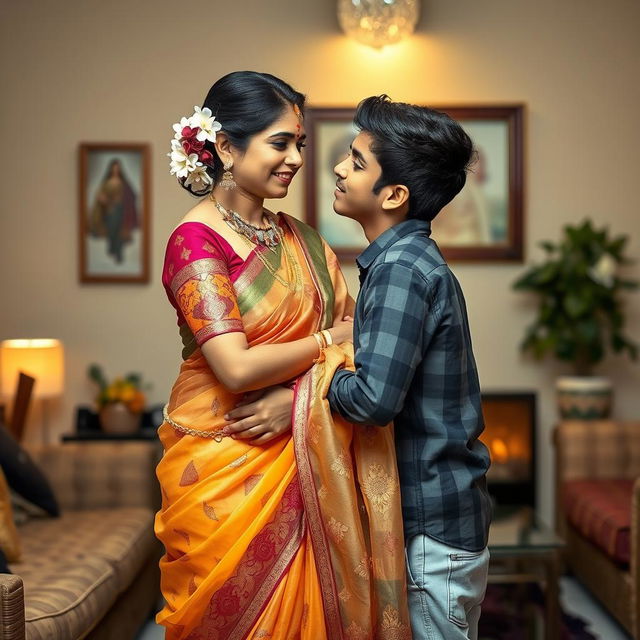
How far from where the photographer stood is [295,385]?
6.27ft

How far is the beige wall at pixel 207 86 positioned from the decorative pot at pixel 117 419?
13.5 inches

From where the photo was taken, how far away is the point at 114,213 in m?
5.06

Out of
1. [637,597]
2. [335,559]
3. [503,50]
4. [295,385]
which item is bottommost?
[637,597]

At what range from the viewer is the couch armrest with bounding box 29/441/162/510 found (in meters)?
4.37

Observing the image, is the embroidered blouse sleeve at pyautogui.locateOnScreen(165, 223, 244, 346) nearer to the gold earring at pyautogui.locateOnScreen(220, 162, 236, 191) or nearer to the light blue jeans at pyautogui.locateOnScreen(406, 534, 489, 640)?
the gold earring at pyautogui.locateOnScreen(220, 162, 236, 191)

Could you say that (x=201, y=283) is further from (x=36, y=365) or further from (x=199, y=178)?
(x=36, y=365)

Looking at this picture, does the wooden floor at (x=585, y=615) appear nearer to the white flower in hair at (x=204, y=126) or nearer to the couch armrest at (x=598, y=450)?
the couch armrest at (x=598, y=450)

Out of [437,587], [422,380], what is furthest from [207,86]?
[437,587]

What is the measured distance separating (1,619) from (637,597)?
238 centimetres

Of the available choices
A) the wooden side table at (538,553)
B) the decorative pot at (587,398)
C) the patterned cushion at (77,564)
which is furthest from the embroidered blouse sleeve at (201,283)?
the decorative pot at (587,398)

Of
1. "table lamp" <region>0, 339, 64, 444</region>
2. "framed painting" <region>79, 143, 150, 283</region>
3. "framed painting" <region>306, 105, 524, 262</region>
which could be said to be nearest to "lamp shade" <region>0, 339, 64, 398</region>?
"table lamp" <region>0, 339, 64, 444</region>

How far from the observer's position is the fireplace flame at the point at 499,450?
16.4ft

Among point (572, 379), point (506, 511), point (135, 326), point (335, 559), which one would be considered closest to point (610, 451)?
point (572, 379)

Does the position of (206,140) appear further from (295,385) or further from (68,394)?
(68,394)
